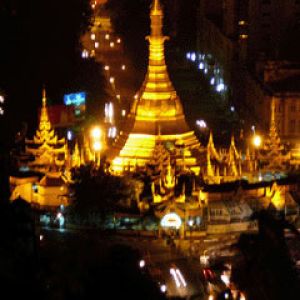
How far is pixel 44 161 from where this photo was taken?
28.6 meters

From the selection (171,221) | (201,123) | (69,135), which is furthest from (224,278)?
(201,123)

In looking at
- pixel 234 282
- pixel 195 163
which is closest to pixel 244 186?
pixel 195 163

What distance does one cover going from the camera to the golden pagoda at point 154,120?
2822cm

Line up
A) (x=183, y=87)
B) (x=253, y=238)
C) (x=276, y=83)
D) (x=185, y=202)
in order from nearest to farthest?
1. (x=253, y=238)
2. (x=185, y=202)
3. (x=276, y=83)
4. (x=183, y=87)

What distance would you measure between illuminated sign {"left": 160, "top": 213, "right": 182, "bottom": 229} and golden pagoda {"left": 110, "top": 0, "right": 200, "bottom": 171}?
9.10 feet

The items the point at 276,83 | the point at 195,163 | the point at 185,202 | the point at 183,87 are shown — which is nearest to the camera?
the point at 185,202

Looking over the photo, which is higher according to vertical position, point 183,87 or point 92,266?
point 183,87

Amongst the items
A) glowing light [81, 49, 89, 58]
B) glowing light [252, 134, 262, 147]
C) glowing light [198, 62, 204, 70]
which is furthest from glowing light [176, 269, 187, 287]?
glowing light [198, 62, 204, 70]

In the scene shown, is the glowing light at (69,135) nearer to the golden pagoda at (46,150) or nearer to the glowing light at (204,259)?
the golden pagoda at (46,150)

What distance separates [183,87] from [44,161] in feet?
68.6

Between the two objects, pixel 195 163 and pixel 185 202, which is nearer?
pixel 185 202

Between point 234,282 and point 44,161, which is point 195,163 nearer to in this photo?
point 44,161

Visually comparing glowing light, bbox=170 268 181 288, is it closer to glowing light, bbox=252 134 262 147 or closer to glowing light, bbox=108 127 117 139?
glowing light, bbox=252 134 262 147

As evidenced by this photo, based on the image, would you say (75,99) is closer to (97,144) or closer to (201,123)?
(201,123)
